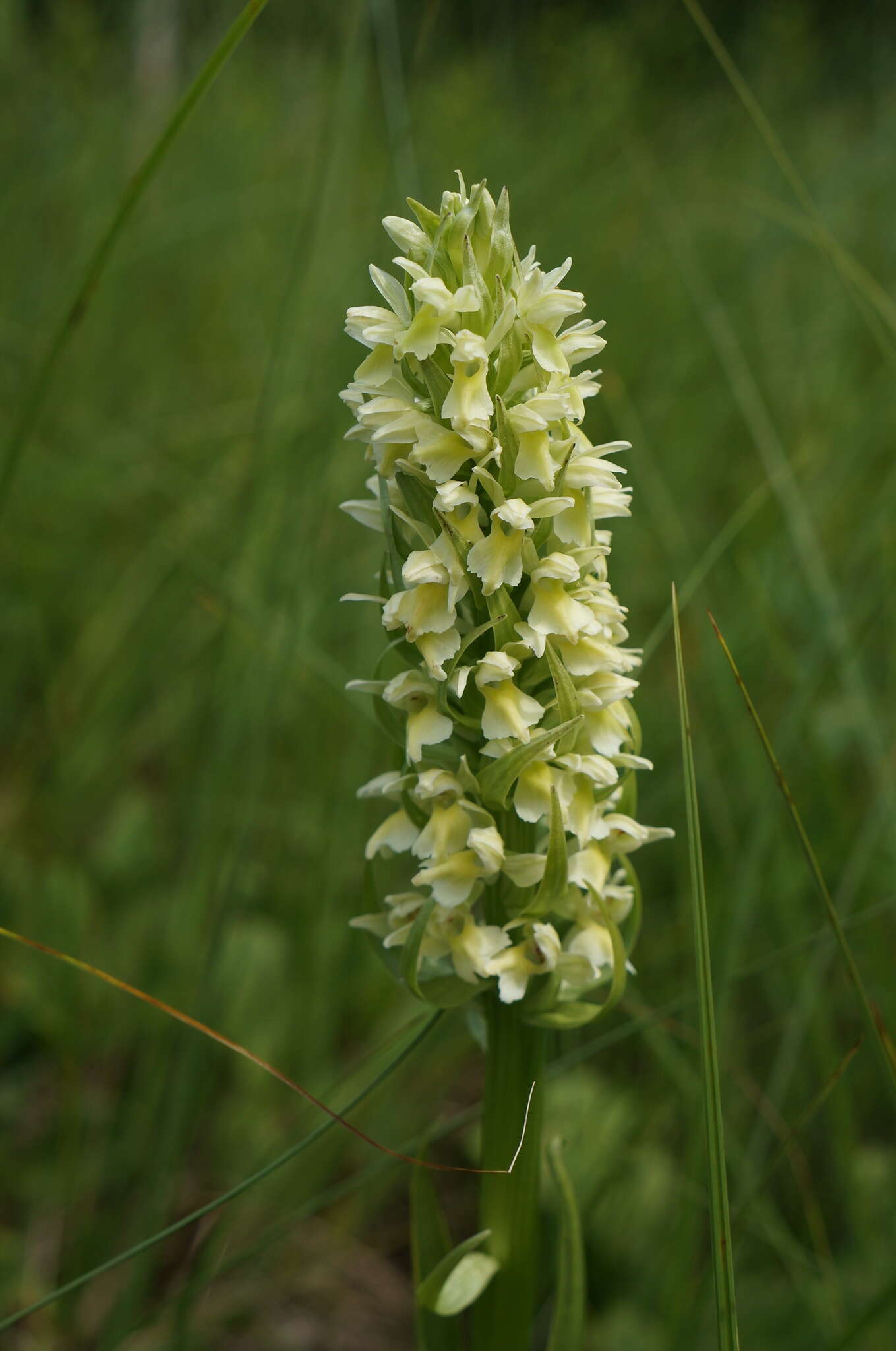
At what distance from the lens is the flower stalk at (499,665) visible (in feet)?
3.20

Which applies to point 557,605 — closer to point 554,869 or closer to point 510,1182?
point 554,869

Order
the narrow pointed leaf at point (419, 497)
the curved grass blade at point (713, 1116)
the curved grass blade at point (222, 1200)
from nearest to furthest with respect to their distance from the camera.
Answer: the curved grass blade at point (713, 1116) < the curved grass blade at point (222, 1200) < the narrow pointed leaf at point (419, 497)

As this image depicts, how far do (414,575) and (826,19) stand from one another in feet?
16.7

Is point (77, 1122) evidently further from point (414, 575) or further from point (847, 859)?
point (847, 859)

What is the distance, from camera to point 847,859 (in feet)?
6.29

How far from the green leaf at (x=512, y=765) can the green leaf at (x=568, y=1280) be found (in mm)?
404

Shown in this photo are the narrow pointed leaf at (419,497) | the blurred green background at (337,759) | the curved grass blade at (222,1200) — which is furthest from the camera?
the blurred green background at (337,759)

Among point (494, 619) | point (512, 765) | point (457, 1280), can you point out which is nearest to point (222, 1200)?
point (457, 1280)

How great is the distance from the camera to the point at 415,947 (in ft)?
3.14

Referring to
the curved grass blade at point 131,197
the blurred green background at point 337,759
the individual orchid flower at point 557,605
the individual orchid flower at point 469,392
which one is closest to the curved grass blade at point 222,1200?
the blurred green background at point 337,759

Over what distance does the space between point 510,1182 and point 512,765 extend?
441 millimetres

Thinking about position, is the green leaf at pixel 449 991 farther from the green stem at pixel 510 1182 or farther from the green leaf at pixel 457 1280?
the green leaf at pixel 457 1280

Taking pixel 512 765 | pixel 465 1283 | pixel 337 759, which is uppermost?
pixel 337 759

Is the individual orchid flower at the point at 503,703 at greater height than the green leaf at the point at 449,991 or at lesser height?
greater
